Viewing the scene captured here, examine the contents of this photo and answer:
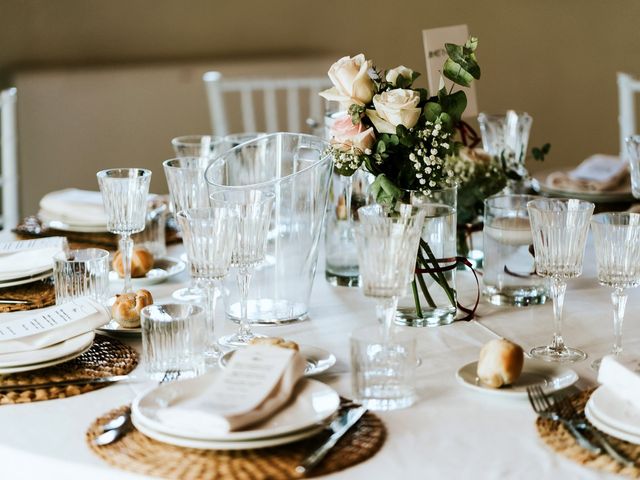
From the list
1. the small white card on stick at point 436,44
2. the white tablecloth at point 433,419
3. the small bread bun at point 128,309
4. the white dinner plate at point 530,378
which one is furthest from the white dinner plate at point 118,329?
the small white card on stick at point 436,44

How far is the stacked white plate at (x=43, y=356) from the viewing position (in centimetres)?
131

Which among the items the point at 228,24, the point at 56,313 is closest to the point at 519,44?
the point at 228,24

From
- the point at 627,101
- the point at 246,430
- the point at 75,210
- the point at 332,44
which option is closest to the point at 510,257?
the point at 246,430

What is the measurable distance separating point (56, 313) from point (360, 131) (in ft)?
1.78

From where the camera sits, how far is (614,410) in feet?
3.70

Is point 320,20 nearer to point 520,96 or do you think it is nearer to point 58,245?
point 520,96

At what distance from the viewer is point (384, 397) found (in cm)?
123

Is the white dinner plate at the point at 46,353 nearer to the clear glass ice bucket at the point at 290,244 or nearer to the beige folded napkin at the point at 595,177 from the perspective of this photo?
the clear glass ice bucket at the point at 290,244

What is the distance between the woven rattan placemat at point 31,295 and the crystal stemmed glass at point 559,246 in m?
0.85

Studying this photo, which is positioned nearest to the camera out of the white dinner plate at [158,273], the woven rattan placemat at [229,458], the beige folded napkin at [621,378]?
the woven rattan placemat at [229,458]

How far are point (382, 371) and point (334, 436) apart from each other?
0.17 m

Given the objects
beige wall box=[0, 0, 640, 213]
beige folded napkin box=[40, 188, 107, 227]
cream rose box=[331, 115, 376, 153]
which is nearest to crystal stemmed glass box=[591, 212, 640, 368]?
cream rose box=[331, 115, 376, 153]

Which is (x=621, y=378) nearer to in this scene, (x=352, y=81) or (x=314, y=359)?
(x=314, y=359)

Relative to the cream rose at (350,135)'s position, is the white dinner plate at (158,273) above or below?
below
